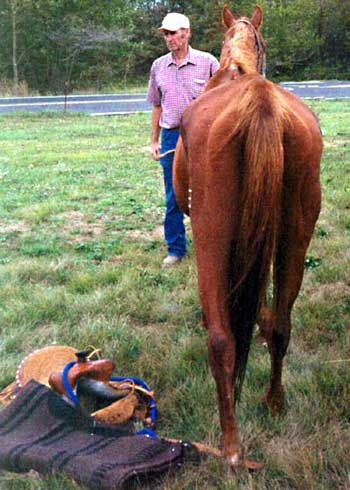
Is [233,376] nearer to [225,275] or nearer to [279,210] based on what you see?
[225,275]

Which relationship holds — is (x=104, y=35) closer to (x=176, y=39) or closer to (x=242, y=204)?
(x=176, y=39)

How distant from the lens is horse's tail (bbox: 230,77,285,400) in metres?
2.70

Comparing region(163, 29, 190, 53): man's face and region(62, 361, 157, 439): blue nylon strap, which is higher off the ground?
region(163, 29, 190, 53): man's face

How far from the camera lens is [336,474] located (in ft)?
8.95

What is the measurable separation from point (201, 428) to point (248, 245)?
972 mm

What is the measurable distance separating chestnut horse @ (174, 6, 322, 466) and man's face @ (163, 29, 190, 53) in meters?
2.29

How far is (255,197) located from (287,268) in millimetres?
519

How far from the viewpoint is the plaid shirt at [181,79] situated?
5.38 m

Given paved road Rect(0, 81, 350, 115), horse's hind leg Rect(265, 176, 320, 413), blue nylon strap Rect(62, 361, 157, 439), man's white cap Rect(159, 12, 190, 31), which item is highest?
man's white cap Rect(159, 12, 190, 31)

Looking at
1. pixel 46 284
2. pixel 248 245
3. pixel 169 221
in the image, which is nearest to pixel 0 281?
pixel 46 284

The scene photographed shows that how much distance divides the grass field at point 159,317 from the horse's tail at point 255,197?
54 cm

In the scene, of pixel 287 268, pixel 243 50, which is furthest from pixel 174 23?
pixel 287 268

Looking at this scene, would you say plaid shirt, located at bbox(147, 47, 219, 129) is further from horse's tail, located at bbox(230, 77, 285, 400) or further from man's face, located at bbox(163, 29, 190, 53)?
horse's tail, located at bbox(230, 77, 285, 400)

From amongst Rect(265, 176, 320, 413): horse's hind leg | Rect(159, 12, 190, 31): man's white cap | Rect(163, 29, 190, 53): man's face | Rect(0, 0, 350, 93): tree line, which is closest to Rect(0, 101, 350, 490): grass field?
Rect(265, 176, 320, 413): horse's hind leg
